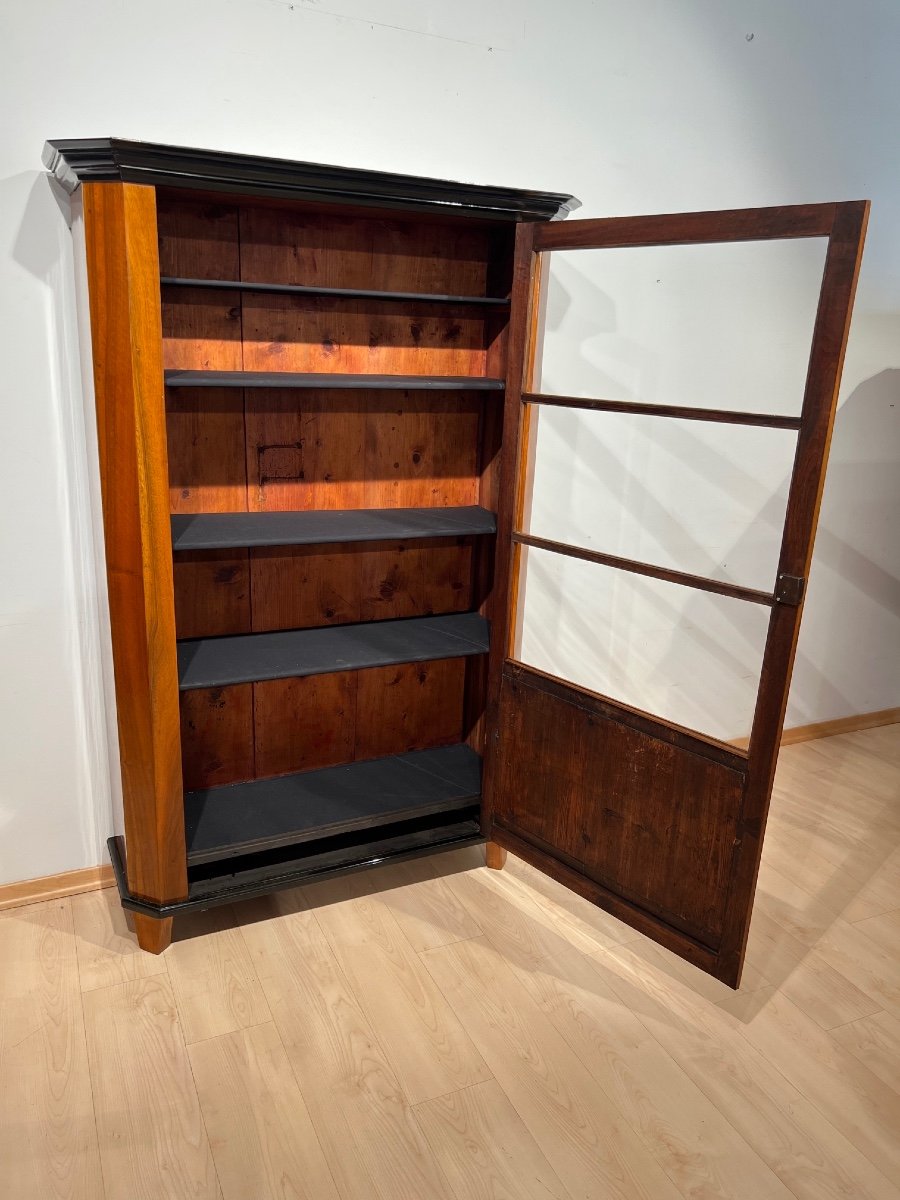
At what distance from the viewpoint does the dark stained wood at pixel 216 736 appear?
206 cm

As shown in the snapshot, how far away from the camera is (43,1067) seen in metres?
1.55

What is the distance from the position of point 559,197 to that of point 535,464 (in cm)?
60

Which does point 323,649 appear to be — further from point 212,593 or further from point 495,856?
point 495,856

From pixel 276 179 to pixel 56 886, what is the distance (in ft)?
5.10

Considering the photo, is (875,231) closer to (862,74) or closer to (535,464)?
(862,74)

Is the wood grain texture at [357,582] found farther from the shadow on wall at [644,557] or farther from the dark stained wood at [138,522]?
the dark stained wood at [138,522]

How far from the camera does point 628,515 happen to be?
214 centimetres

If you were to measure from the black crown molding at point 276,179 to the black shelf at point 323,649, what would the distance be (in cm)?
90

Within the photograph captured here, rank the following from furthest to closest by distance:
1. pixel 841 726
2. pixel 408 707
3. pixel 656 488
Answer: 1. pixel 841 726
2. pixel 408 707
3. pixel 656 488


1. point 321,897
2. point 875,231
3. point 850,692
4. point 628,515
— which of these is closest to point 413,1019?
point 321,897

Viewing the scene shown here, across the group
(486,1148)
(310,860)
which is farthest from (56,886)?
(486,1148)

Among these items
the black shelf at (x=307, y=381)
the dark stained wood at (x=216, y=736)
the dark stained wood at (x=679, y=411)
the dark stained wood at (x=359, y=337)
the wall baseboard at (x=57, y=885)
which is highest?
the dark stained wood at (x=359, y=337)

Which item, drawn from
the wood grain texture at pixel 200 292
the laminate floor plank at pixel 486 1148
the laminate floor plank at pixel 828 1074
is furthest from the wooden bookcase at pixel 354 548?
the laminate floor plank at pixel 486 1148

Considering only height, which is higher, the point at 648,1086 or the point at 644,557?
the point at 644,557
